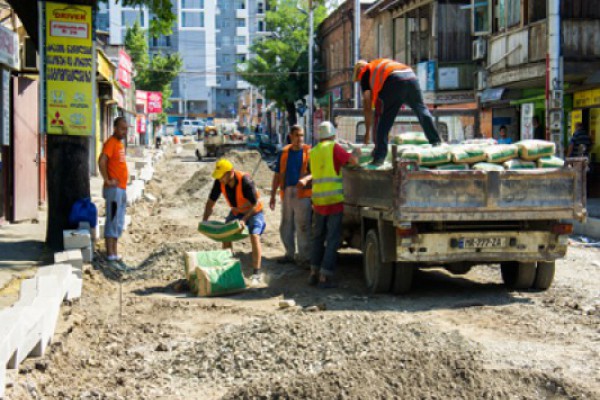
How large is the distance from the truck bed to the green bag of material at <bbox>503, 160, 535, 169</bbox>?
0.69ft

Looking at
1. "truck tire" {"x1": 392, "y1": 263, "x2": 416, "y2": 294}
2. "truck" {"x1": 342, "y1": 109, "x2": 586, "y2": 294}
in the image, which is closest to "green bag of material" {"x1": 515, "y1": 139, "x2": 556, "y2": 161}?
"truck" {"x1": 342, "y1": 109, "x2": 586, "y2": 294}

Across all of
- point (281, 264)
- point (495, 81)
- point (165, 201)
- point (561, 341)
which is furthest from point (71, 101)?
point (495, 81)

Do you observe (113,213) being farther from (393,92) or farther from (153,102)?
(153,102)

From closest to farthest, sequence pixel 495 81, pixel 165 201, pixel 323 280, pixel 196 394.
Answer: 1. pixel 196 394
2. pixel 323 280
3. pixel 165 201
4. pixel 495 81

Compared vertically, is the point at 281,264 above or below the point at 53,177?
below

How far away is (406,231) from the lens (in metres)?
8.43

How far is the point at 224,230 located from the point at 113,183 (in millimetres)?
1865

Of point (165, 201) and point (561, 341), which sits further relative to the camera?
point (165, 201)

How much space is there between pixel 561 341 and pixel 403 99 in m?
4.12

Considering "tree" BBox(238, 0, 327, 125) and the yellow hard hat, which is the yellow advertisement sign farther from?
"tree" BBox(238, 0, 327, 125)

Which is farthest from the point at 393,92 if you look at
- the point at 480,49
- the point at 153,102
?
the point at 153,102

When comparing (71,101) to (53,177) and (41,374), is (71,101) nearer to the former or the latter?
(53,177)

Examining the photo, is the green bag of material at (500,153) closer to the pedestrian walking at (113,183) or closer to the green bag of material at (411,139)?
the green bag of material at (411,139)

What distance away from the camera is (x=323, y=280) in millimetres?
9734
